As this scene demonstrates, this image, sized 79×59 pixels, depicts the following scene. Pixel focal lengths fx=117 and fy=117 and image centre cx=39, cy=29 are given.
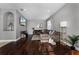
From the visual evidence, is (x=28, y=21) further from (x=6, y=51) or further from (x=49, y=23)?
(x=6, y=51)

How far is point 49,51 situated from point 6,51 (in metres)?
0.94

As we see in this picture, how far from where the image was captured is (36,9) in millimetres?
→ 2604

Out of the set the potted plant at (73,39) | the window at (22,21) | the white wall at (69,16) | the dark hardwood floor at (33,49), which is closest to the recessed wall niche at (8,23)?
the window at (22,21)

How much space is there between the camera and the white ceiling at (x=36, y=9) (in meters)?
2.55

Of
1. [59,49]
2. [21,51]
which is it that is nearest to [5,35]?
[21,51]

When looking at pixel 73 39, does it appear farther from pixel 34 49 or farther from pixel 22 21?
pixel 22 21

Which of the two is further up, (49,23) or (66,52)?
(49,23)

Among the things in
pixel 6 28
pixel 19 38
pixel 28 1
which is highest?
pixel 28 1

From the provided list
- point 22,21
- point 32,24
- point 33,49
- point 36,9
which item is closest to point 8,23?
point 22,21

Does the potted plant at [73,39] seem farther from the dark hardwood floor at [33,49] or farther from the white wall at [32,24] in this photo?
the white wall at [32,24]

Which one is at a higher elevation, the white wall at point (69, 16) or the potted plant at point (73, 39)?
the white wall at point (69, 16)

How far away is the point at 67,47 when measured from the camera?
257cm

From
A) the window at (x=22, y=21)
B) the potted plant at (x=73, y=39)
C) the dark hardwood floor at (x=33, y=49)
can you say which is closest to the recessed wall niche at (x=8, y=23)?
the window at (x=22, y=21)

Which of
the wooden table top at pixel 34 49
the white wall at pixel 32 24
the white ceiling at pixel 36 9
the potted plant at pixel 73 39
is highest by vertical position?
the white ceiling at pixel 36 9
